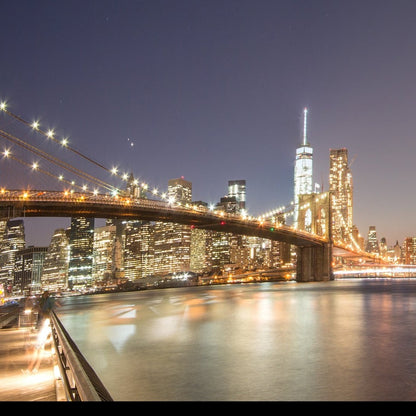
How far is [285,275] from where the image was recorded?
344ft

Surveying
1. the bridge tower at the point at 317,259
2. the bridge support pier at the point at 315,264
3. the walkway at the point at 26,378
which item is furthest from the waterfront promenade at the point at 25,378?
the bridge tower at the point at 317,259

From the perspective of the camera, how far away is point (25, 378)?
26.0 feet

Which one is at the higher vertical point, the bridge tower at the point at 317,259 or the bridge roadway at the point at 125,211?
the bridge roadway at the point at 125,211

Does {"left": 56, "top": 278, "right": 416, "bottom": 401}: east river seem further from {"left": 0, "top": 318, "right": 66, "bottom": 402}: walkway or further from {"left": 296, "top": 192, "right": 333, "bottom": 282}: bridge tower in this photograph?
{"left": 296, "top": 192, "right": 333, "bottom": 282}: bridge tower

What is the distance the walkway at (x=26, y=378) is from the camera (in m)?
6.70

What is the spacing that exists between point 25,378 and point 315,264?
69169mm

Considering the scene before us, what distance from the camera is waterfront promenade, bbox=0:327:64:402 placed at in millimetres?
6695

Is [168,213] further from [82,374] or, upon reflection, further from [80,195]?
[82,374]

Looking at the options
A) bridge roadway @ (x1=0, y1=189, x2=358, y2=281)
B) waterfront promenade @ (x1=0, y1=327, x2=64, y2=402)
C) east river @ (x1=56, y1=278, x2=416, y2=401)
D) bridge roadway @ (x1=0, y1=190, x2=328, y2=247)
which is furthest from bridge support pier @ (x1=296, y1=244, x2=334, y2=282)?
waterfront promenade @ (x1=0, y1=327, x2=64, y2=402)

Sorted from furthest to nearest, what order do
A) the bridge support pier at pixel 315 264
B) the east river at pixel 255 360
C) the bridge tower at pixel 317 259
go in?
the bridge tower at pixel 317 259 → the bridge support pier at pixel 315 264 → the east river at pixel 255 360

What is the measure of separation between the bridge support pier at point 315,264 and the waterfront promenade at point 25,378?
64.3 meters

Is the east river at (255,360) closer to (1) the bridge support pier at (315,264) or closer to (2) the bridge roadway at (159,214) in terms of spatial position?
(2) the bridge roadway at (159,214)

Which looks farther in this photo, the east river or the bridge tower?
the bridge tower
